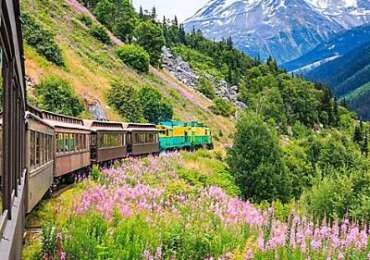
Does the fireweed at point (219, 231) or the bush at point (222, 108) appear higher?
the bush at point (222, 108)

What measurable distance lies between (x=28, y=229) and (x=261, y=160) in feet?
65.0

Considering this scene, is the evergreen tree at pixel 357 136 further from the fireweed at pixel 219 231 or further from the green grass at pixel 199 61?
the fireweed at pixel 219 231

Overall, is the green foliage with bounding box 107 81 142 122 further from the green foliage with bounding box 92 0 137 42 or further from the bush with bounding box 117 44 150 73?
the green foliage with bounding box 92 0 137 42

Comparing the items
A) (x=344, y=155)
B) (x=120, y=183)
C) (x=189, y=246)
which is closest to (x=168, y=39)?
(x=344, y=155)

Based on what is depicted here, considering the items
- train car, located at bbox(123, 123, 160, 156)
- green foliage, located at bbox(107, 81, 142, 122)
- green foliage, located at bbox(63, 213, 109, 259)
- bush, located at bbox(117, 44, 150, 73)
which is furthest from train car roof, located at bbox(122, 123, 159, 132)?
bush, located at bbox(117, 44, 150, 73)

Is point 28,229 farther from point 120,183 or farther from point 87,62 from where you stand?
point 87,62

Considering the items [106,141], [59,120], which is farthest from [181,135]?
[59,120]

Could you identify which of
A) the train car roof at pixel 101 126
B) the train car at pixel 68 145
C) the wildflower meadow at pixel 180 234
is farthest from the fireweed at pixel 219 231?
the train car roof at pixel 101 126

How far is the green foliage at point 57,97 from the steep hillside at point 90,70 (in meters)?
0.82

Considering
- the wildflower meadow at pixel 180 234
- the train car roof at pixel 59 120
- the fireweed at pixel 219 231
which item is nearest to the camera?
the wildflower meadow at pixel 180 234

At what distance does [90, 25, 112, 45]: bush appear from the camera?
73.6 meters

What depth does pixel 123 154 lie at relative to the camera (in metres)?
31.5

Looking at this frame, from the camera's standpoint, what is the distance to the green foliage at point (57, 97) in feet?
138

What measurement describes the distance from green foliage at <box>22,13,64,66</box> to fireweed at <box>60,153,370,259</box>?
3986 centimetres
